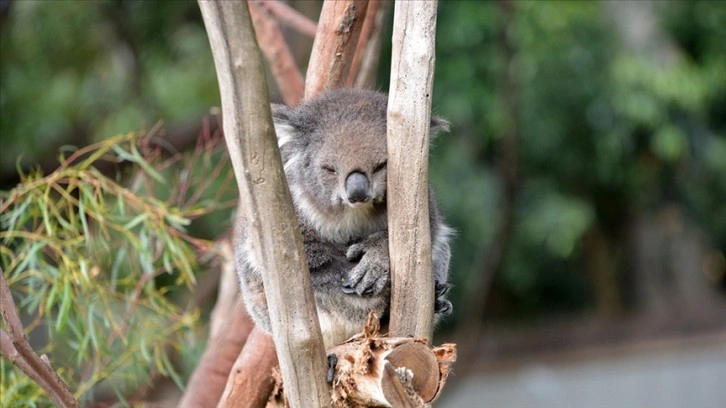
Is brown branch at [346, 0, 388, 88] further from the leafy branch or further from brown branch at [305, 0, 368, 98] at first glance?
the leafy branch

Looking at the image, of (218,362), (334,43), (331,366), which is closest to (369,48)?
(334,43)

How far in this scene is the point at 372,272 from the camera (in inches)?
88.3

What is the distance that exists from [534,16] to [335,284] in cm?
A: 388

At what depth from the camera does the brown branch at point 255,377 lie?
9.46 feet

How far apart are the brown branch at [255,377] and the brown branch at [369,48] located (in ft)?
3.08

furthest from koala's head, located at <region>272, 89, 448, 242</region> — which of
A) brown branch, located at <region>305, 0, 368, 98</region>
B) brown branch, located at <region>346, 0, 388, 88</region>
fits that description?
brown branch, located at <region>346, 0, 388, 88</region>

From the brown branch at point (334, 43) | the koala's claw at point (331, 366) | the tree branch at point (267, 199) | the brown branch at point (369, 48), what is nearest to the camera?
the tree branch at point (267, 199)

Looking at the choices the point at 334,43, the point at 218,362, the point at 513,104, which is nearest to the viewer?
the point at 334,43

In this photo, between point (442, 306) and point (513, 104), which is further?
point (513, 104)

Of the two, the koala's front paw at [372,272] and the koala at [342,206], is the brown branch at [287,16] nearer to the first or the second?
the koala at [342,206]

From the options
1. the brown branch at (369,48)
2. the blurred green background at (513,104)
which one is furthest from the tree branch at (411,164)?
the blurred green background at (513,104)

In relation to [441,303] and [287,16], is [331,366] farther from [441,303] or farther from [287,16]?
[287,16]

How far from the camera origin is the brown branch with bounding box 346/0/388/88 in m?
3.32

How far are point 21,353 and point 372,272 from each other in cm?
80
